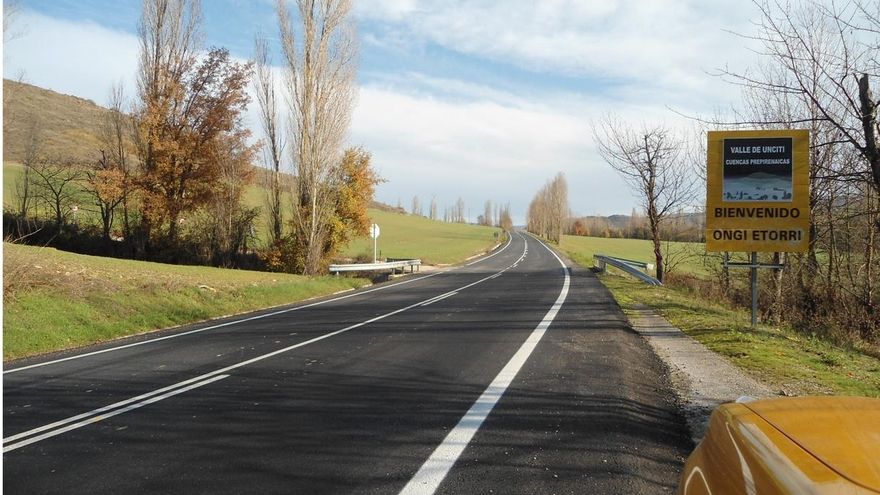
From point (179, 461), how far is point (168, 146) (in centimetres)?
3039

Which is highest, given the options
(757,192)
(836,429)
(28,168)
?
(28,168)

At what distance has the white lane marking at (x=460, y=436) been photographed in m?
3.81

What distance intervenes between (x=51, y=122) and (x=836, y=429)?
274 ft

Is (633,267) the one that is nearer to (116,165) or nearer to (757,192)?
(757,192)

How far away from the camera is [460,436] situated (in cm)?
469

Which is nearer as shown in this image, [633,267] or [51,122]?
[633,267]

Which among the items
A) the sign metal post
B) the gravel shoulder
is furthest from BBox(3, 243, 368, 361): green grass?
the sign metal post

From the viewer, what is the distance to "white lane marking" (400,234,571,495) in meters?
3.81

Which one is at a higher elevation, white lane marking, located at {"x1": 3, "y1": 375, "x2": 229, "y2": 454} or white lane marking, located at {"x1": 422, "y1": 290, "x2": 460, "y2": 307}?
white lane marking, located at {"x1": 422, "y1": 290, "x2": 460, "y2": 307}

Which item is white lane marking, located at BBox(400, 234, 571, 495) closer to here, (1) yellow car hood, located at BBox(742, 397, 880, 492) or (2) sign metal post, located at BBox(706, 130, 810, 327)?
(1) yellow car hood, located at BBox(742, 397, 880, 492)

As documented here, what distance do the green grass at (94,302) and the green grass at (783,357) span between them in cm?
1147

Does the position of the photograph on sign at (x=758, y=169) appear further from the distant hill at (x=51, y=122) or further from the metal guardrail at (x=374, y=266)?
the distant hill at (x=51, y=122)

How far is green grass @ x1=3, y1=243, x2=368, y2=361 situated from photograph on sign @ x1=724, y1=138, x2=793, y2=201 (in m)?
12.8

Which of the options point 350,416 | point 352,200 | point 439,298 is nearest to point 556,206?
point 352,200
